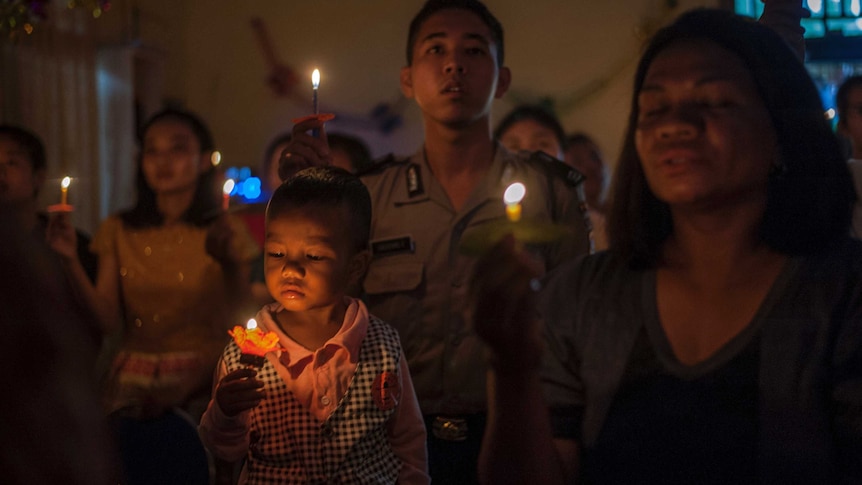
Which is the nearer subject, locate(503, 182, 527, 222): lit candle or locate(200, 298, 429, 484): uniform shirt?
locate(503, 182, 527, 222): lit candle

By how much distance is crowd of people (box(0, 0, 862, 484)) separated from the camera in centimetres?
120

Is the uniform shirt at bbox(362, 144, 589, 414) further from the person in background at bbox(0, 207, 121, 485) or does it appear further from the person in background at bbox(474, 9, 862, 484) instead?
the person in background at bbox(0, 207, 121, 485)

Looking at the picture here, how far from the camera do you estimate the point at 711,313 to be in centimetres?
133

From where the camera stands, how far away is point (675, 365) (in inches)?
51.2

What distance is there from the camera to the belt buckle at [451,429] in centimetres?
208

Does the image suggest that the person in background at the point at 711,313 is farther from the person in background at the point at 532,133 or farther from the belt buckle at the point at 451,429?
the person in background at the point at 532,133

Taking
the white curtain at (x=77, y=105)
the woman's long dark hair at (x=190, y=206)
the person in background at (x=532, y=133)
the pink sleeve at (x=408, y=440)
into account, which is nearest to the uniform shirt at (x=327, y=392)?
the pink sleeve at (x=408, y=440)

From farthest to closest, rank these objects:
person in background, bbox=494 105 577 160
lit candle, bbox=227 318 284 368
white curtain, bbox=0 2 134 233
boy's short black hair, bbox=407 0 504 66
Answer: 1. white curtain, bbox=0 2 134 233
2. person in background, bbox=494 105 577 160
3. boy's short black hair, bbox=407 0 504 66
4. lit candle, bbox=227 318 284 368

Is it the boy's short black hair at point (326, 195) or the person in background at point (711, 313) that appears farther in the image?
the boy's short black hair at point (326, 195)

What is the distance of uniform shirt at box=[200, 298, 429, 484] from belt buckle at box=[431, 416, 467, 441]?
0.39 meters

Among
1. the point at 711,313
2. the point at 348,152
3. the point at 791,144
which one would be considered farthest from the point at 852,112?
the point at 711,313

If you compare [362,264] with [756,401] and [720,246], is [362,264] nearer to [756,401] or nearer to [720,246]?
[720,246]

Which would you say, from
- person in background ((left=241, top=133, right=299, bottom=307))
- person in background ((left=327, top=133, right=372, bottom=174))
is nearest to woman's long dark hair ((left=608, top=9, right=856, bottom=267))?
person in background ((left=241, top=133, right=299, bottom=307))

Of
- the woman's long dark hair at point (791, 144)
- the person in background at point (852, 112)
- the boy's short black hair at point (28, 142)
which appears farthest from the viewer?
the boy's short black hair at point (28, 142)
